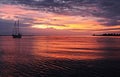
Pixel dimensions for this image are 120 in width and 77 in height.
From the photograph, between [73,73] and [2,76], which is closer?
[2,76]

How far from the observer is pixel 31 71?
97.8 ft

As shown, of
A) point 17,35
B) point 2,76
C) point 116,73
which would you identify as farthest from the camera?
point 17,35

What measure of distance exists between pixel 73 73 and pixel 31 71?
5608mm

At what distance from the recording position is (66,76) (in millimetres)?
26516

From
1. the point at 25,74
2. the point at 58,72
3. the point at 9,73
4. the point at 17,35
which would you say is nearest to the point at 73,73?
the point at 58,72

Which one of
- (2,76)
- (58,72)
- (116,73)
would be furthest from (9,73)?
(116,73)

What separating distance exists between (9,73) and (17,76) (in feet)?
6.91

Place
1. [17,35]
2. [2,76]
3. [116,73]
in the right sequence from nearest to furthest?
[2,76] → [116,73] → [17,35]

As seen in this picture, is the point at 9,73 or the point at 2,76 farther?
the point at 9,73

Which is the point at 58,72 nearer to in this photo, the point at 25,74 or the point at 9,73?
the point at 25,74

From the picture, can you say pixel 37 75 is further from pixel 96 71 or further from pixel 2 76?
pixel 96 71

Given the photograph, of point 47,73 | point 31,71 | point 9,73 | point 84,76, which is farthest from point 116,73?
point 9,73

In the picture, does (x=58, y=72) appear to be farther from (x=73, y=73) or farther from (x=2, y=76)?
(x=2, y=76)

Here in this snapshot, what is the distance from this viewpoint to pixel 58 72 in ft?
95.0
